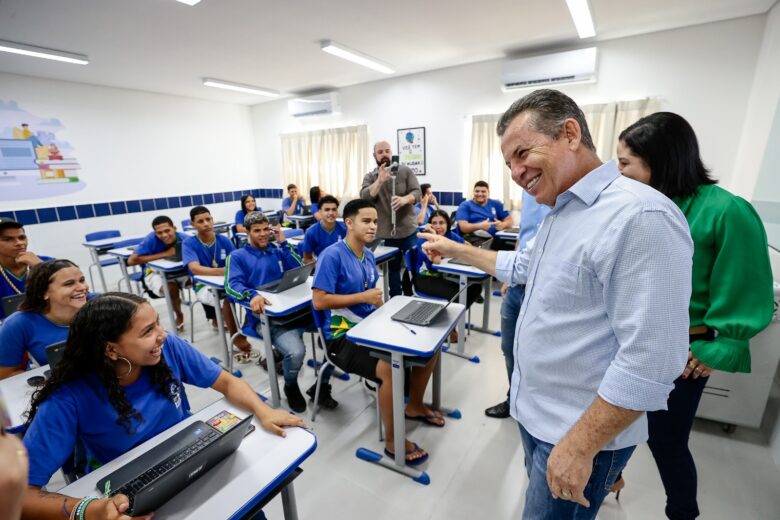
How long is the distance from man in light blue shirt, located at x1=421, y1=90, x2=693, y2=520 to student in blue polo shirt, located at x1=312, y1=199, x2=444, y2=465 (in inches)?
43.4

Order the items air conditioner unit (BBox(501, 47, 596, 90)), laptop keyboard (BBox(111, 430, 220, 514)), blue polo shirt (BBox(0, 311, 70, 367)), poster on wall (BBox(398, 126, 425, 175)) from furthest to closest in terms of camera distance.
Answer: poster on wall (BBox(398, 126, 425, 175)), air conditioner unit (BBox(501, 47, 596, 90)), blue polo shirt (BBox(0, 311, 70, 367)), laptop keyboard (BBox(111, 430, 220, 514))

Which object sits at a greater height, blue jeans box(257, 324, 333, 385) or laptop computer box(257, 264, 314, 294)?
laptop computer box(257, 264, 314, 294)

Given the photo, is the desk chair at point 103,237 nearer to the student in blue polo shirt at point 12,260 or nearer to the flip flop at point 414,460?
the student in blue polo shirt at point 12,260

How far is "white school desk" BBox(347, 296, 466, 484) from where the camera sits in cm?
166

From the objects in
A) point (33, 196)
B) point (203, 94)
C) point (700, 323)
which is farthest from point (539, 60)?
point (33, 196)

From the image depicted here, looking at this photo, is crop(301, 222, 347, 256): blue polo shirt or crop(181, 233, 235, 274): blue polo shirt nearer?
crop(181, 233, 235, 274): blue polo shirt

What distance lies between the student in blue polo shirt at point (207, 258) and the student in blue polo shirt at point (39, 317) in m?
1.32

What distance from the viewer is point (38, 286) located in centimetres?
161

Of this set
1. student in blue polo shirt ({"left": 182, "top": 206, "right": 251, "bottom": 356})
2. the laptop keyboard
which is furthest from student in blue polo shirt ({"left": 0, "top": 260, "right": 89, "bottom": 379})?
student in blue polo shirt ({"left": 182, "top": 206, "right": 251, "bottom": 356})

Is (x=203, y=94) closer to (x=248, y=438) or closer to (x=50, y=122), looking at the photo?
(x=50, y=122)

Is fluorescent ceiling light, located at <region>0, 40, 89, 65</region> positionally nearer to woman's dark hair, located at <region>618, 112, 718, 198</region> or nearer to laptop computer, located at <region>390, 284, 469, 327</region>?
laptop computer, located at <region>390, 284, 469, 327</region>

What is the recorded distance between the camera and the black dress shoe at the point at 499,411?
2.30 m

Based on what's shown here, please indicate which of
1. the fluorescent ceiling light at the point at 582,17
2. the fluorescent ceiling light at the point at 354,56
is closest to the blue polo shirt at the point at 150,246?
the fluorescent ceiling light at the point at 354,56

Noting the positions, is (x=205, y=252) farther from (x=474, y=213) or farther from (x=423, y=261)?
(x=474, y=213)
